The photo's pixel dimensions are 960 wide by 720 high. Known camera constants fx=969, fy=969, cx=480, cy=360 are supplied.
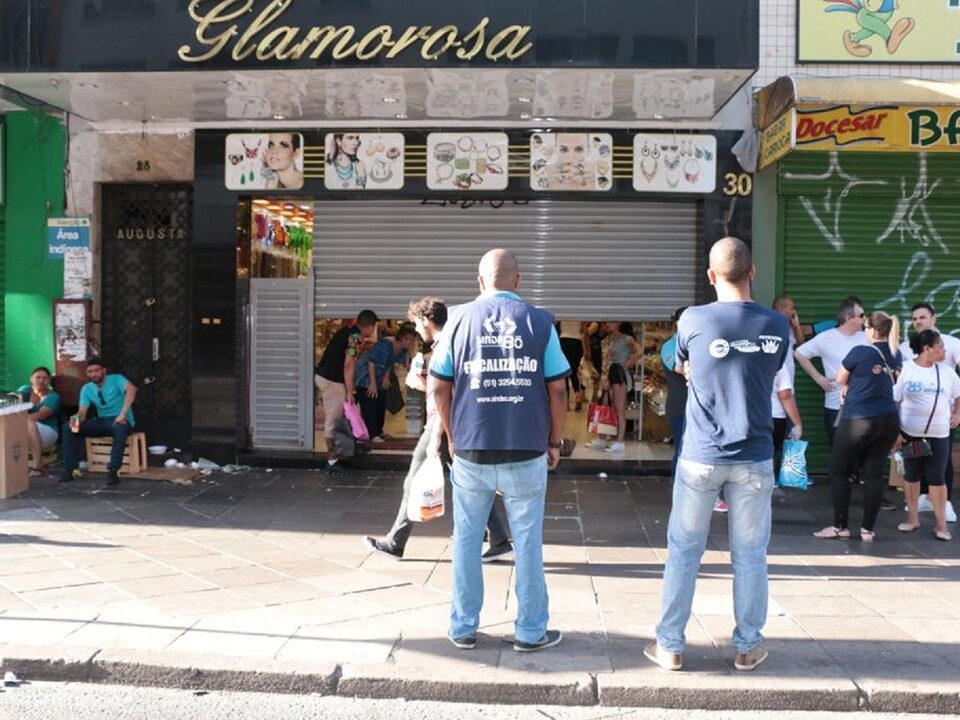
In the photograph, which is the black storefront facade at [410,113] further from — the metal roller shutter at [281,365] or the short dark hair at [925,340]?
the short dark hair at [925,340]

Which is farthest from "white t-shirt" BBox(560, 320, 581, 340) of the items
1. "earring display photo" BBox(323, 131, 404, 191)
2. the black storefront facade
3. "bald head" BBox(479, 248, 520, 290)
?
"bald head" BBox(479, 248, 520, 290)

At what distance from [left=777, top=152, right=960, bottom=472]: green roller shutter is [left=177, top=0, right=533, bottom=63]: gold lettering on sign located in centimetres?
379

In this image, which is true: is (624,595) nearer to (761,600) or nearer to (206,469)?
(761,600)

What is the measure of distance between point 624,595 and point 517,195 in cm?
539

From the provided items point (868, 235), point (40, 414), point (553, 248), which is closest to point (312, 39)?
point (553, 248)

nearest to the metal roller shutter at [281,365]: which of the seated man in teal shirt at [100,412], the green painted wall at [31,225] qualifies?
the seated man in teal shirt at [100,412]

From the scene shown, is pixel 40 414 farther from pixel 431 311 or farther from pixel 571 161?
pixel 571 161

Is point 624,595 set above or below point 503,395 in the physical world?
below

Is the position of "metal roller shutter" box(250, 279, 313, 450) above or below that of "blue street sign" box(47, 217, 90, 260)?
below

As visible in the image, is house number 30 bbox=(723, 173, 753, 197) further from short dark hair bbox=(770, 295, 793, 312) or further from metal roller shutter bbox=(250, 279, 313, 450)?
metal roller shutter bbox=(250, 279, 313, 450)

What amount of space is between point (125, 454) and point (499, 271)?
6.28m

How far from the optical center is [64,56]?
840 centimetres

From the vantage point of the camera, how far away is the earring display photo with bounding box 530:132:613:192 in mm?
10289

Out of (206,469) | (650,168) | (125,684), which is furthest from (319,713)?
(650,168)
